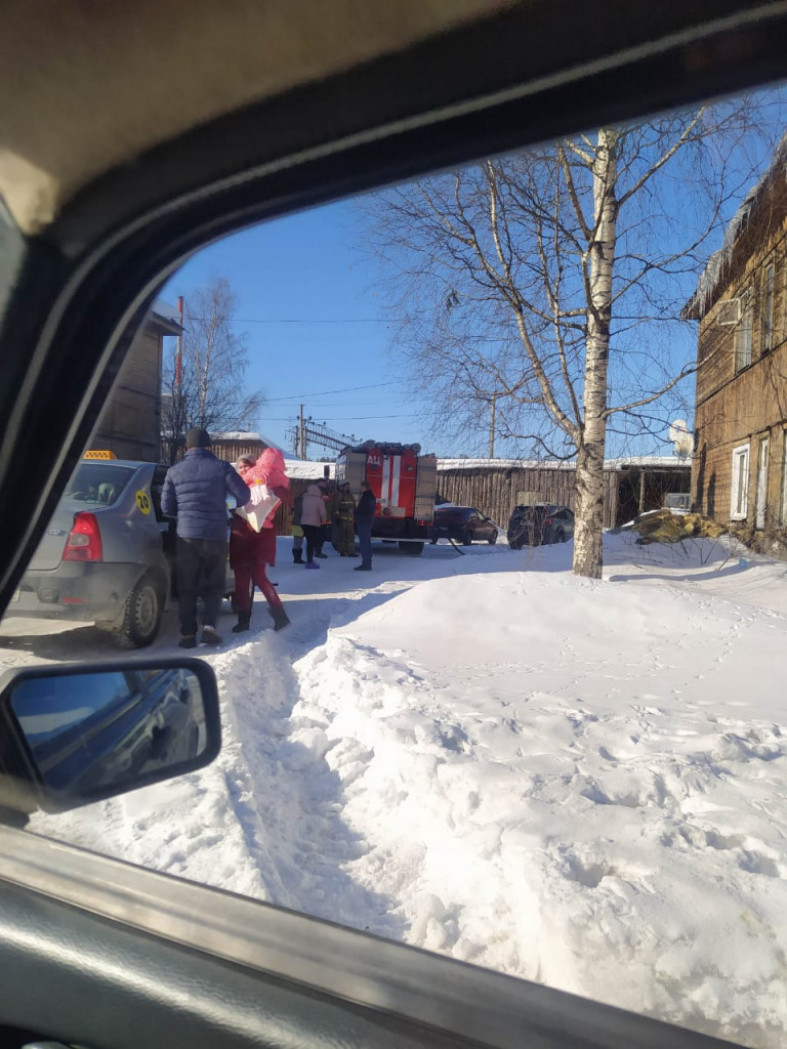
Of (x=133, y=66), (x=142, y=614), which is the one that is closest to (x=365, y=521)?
(x=142, y=614)

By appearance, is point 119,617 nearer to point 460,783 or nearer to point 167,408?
point 460,783

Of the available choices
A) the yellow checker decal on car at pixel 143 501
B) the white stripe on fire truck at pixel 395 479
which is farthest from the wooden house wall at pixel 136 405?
the white stripe on fire truck at pixel 395 479

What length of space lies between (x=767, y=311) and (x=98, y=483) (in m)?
3.14

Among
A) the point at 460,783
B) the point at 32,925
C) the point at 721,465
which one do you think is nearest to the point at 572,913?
the point at 460,783

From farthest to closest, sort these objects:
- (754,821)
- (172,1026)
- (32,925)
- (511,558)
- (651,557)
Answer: (651,557)
(511,558)
(754,821)
(32,925)
(172,1026)

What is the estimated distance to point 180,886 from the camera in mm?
1305

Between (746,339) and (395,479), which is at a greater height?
(746,339)

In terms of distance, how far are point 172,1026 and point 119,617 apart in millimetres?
3844

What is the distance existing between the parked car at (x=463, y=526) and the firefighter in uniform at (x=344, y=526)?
90 cm

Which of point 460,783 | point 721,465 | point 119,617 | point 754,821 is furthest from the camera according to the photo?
point 721,465

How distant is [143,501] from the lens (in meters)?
4.85

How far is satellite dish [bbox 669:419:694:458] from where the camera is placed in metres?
7.54

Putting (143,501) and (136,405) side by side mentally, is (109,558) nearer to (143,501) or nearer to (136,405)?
(143,501)

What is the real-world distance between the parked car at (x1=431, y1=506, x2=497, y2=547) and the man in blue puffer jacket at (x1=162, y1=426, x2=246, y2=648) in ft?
6.10
